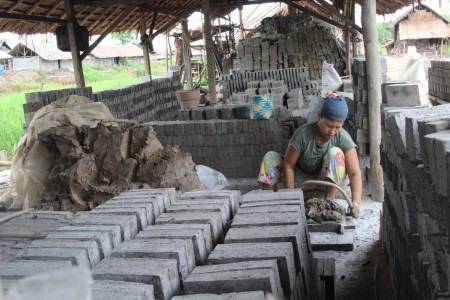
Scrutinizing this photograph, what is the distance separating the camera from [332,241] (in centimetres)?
409

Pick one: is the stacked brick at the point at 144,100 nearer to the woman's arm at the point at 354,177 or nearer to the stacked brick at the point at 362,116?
the stacked brick at the point at 362,116

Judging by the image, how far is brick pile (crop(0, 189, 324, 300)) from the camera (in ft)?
6.87

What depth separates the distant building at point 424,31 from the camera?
3248cm

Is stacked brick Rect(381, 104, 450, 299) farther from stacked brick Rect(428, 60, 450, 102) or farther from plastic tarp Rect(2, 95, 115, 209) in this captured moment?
stacked brick Rect(428, 60, 450, 102)

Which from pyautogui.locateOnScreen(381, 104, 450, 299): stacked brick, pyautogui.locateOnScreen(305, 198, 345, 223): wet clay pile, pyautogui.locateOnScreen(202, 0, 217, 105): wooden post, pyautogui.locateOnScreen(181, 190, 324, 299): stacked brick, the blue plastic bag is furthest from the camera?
pyautogui.locateOnScreen(202, 0, 217, 105): wooden post

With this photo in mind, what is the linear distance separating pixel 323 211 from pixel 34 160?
10.2 feet

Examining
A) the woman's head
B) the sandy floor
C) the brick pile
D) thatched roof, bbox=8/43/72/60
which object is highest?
thatched roof, bbox=8/43/72/60

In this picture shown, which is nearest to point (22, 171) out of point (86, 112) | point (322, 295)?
point (86, 112)

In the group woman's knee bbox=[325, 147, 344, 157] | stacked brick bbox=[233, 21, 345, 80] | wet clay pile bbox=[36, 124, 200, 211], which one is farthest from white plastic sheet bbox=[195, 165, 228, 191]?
stacked brick bbox=[233, 21, 345, 80]

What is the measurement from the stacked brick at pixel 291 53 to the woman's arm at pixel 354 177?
11.9m

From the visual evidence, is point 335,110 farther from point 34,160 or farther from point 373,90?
point 34,160

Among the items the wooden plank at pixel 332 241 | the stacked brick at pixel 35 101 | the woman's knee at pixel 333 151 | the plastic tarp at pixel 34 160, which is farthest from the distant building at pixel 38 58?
the wooden plank at pixel 332 241

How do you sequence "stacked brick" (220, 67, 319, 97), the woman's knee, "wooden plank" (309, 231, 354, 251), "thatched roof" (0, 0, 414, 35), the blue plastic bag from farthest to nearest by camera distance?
"stacked brick" (220, 67, 319, 97) → "thatched roof" (0, 0, 414, 35) → the blue plastic bag → the woman's knee → "wooden plank" (309, 231, 354, 251)

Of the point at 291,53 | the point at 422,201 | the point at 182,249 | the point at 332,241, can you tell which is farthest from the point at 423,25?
the point at 182,249
